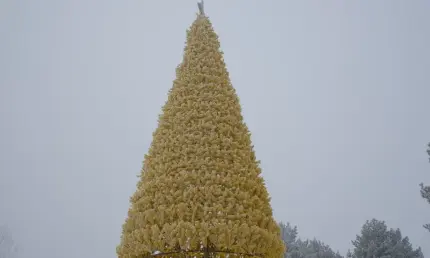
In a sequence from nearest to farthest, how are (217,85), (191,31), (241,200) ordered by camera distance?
(241,200)
(217,85)
(191,31)

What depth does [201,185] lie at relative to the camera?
467cm

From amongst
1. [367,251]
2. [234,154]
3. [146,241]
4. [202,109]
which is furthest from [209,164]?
[367,251]

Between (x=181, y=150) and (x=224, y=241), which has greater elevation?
(x=181, y=150)

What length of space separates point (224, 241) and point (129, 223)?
3.84ft

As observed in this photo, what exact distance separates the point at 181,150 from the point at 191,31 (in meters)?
2.01

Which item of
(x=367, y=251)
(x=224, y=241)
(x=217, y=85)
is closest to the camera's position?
(x=224, y=241)

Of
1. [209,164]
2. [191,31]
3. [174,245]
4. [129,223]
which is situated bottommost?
[174,245]

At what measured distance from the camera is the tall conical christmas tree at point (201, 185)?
4.45 meters

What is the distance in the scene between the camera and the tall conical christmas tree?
4449mm

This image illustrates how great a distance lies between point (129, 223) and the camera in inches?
189

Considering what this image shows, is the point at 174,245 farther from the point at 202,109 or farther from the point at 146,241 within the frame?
the point at 202,109

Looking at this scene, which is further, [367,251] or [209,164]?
[367,251]

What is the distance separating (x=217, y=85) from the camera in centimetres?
539

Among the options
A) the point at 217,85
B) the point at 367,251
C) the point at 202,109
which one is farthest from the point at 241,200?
the point at 367,251
